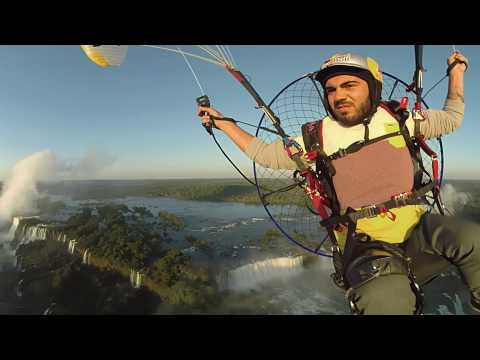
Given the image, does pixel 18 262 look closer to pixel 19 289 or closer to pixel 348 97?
pixel 19 289

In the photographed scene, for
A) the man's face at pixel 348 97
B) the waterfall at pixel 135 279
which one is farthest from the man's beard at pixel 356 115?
the waterfall at pixel 135 279

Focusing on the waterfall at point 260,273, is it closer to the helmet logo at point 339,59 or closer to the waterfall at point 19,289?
the waterfall at point 19,289

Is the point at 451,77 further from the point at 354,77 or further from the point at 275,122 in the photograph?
the point at 275,122

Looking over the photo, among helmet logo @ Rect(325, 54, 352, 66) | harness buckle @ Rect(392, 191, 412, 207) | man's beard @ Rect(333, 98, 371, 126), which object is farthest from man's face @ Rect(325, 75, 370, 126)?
harness buckle @ Rect(392, 191, 412, 207)

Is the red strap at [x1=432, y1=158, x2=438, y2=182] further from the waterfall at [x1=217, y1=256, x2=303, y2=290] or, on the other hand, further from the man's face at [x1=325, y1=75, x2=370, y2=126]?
the waterfall at [x1=217, y1=256, x2=303, y2=290]

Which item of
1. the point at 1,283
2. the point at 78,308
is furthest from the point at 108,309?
the point at 1,283
